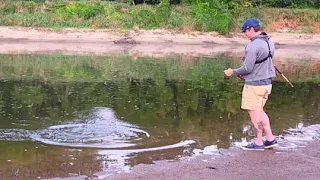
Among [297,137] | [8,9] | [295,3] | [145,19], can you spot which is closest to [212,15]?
[145,19]

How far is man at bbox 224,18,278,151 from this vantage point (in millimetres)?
7414

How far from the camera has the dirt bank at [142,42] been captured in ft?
93.5

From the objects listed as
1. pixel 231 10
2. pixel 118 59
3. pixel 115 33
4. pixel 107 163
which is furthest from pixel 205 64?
pixel 231 10

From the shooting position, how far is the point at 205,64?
21.5 m

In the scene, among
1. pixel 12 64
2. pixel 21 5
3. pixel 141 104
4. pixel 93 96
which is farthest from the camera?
pixel 21 5

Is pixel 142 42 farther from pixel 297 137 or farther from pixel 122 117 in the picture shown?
pixel 297 137

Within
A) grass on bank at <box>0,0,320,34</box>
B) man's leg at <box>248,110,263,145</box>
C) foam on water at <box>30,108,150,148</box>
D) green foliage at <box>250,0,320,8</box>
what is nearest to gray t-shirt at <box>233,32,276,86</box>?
man's leg at <box>248,110,263,145</box>

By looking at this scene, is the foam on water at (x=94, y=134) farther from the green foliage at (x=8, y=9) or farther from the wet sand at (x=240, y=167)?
the green foliage at (x=8, y=9)

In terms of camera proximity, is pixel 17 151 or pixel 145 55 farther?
pixel 145 55

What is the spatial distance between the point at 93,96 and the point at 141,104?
138 centimetres

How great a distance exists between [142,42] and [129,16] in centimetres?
430

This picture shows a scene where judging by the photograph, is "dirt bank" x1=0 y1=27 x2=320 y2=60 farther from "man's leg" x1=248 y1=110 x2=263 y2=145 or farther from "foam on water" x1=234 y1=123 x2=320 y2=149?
"man's leg" x1=248 y1=110 x2=263 y2=145

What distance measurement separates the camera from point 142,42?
107 ft

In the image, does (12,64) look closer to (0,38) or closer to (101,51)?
(101,51)
